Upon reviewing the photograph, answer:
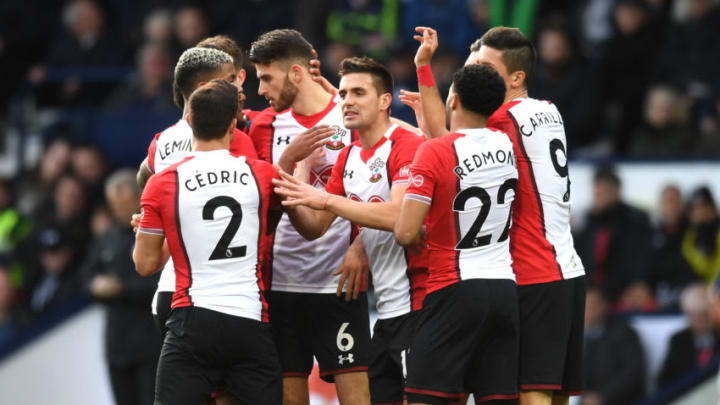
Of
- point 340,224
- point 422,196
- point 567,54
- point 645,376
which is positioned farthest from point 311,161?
point 567,54

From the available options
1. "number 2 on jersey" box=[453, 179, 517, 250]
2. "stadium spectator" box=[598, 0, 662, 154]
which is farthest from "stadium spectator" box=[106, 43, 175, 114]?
"number 2 on jersey" box=[453, 179, 517, 250]

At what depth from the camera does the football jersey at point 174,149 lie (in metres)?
6.93

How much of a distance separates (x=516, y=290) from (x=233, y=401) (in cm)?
164

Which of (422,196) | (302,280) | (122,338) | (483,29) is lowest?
(122,338)

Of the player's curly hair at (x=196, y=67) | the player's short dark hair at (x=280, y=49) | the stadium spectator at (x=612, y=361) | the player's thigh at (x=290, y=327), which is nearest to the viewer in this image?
the player's curly hair at (x=196, y=67)

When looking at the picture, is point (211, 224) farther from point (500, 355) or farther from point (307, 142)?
point (500, 355)

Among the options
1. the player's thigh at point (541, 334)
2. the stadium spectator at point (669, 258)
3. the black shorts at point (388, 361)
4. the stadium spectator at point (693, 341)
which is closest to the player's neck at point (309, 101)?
the black shorts at point (388, 361)

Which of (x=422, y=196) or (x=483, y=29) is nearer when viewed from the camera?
(x=422, y=196)

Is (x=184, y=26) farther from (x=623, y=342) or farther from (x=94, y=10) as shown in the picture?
(x=623, y=342)

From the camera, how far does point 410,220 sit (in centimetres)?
636

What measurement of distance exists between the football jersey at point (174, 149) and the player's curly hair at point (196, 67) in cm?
22

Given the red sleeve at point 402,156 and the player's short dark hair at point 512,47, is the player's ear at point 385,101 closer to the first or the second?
Result: the red sleeve at point 402,156

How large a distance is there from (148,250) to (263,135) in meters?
1.34

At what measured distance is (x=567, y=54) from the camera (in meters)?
12.7
